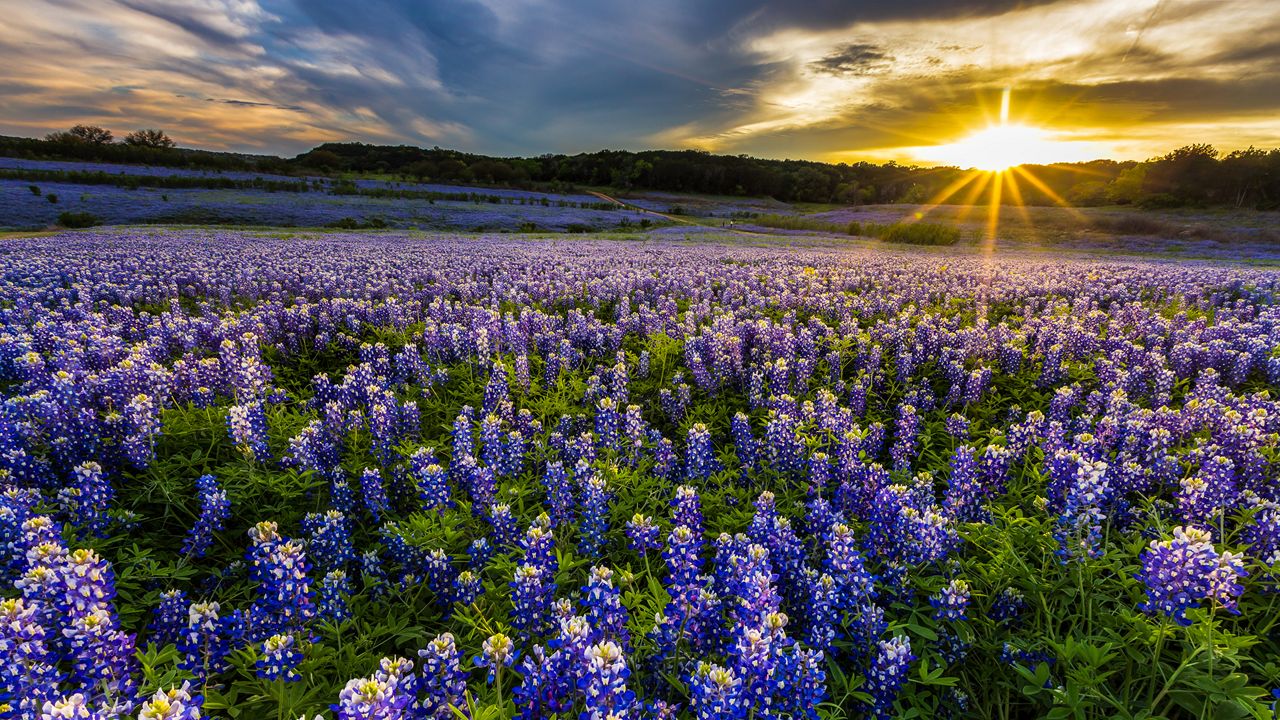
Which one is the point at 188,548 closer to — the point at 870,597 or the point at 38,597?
the point at 38,597

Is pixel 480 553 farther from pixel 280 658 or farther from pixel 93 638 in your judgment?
pixel 93 638

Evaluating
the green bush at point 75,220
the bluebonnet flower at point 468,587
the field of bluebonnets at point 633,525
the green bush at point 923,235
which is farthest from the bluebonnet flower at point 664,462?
the green bush at point 75,220

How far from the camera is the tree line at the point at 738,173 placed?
235ft

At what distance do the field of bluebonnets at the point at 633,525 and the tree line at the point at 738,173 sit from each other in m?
87.5

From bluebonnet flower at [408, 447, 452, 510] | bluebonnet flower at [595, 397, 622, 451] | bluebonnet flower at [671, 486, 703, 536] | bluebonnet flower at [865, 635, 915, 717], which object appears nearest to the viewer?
bluebonnet flower at [865, 635, 915, 717]

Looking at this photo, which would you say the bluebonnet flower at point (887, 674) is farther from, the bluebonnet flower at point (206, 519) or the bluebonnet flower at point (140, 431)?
the bluebonnet flower at point (140, 431)

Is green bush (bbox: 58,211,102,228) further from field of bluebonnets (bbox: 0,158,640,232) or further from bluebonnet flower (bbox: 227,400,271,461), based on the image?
bluebonnet flower (bbox: 227,400,271,461)

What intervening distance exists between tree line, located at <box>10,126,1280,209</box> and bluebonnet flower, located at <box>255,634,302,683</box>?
91.9 metres

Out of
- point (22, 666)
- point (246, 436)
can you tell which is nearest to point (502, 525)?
point (22, 666)

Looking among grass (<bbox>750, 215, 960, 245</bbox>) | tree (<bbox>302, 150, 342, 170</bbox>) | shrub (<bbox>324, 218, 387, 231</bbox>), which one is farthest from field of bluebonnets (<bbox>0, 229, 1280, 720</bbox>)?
tree (<bbox>302, 150, 342, 170</bbox>)

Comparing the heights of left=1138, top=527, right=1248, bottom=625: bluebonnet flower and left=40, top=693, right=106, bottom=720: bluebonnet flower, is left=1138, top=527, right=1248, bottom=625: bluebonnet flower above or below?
above

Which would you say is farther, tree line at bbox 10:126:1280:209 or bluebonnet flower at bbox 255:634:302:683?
tree line at bbox 10:126:1280:209

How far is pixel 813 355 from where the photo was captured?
7172 millimetres

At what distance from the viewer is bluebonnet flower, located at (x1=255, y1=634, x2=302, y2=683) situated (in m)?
2.49
